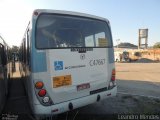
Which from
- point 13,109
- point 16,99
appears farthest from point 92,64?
point 16,99

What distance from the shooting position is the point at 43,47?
521 centimetres

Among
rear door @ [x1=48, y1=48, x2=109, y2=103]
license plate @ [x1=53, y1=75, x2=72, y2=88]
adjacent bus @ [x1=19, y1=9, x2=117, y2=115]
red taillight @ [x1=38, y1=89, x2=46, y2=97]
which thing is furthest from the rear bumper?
license plate @ [x1=53, y1=75, x2=72, y2=88]

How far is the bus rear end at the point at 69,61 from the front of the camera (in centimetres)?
516

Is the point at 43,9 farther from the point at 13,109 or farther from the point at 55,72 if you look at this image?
the point at 13,109

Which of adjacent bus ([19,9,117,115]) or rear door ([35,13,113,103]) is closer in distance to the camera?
adjacent bus ([19,9,117,115])

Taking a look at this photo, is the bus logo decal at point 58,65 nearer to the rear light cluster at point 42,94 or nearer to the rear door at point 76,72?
the rear door at point 76,72

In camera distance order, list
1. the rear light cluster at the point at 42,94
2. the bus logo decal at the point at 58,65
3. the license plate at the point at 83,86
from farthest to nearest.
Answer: the license plate at the point at 83,86
the bus logo decal at the point at 58,65
the rear light cluster at the point at 42,94

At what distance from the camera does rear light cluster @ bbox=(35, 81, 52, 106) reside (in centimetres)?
512

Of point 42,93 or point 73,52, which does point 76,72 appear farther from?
point 42,93

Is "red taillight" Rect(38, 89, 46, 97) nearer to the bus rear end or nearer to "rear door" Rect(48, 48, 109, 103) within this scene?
the bus rear end

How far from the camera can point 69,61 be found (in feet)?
18.2

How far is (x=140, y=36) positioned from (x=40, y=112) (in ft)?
257

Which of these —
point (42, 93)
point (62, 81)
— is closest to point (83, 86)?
point (62, 81)

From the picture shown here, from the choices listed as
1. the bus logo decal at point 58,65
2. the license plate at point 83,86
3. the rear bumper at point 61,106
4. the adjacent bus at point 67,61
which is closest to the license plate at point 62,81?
the adjacent bus at point 67,61
